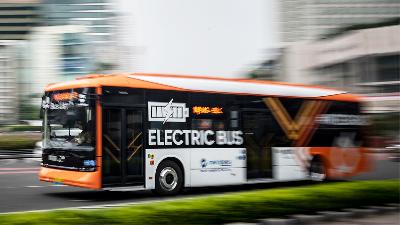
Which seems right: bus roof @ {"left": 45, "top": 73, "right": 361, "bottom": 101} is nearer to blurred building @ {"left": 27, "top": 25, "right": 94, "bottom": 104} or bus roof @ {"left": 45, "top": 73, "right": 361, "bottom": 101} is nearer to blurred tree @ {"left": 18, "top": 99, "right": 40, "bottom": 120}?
blurred tree @ {"left": 18, "top": 99, "right": 40, "bottom": 120}

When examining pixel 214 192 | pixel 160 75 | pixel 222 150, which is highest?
pixel 160 75

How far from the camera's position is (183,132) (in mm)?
13445

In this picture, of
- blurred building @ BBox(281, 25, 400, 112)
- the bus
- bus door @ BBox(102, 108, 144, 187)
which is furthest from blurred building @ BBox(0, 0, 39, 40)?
bus door @ BBox(102, 108, 144, 187)

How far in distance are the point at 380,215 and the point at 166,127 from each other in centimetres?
504

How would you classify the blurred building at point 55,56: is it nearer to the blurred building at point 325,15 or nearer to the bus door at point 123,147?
the blurred building at point 325,15

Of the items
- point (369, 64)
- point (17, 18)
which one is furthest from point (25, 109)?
point (369, 64)

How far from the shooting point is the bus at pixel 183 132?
1209 cm

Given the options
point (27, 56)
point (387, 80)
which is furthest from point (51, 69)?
point (387, 80)

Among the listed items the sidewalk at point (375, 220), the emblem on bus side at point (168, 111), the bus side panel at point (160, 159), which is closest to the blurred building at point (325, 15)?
the emblem on bus side at point (168, 111)

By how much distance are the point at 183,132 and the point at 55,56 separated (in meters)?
136

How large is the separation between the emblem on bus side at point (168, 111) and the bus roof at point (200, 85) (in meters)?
0.37

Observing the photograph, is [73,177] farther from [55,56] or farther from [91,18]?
[55,56]

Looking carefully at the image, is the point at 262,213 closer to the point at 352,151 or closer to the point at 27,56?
the point at 352,151

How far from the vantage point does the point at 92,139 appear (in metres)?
11.9
